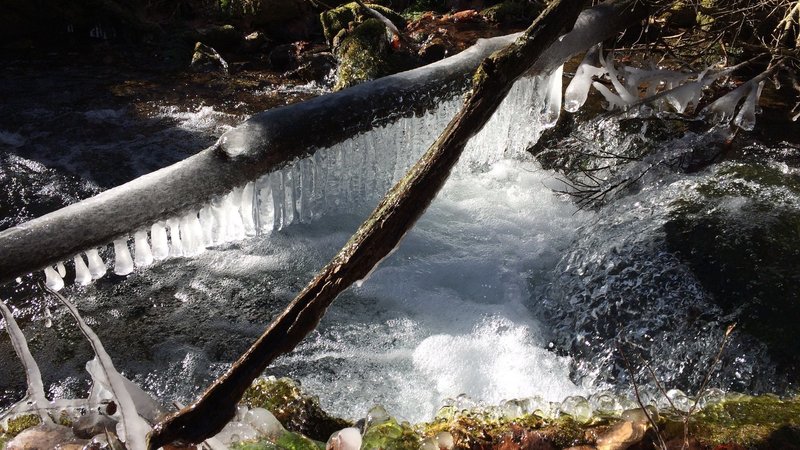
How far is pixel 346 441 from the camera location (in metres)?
1.70

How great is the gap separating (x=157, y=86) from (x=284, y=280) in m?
4.49

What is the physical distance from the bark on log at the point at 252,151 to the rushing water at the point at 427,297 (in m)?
0.18

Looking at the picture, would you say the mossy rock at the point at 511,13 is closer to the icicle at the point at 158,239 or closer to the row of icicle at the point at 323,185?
the row of icicle at the point at 323,185

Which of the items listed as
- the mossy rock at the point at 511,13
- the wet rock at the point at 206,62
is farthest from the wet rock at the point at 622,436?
the mossy rock at the point at 511,13

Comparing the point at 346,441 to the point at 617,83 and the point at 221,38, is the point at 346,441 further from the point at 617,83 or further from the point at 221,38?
the point at 221,38

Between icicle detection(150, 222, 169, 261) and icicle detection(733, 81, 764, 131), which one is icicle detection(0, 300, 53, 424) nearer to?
icicle detection(150, 222, 169, 261)

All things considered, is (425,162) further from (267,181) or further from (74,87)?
(74,87)

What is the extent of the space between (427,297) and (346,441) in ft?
7.48

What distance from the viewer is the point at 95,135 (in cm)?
622

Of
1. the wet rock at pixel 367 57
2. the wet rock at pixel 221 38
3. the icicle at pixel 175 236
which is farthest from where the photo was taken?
the wet rock at pixel 221 38

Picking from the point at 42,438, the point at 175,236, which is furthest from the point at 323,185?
the point at 42,438

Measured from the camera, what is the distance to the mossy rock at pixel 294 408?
2078 mm

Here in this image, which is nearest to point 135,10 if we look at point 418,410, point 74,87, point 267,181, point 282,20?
point 282,20

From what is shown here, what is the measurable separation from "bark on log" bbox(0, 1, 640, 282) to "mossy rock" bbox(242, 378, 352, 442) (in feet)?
3.23
